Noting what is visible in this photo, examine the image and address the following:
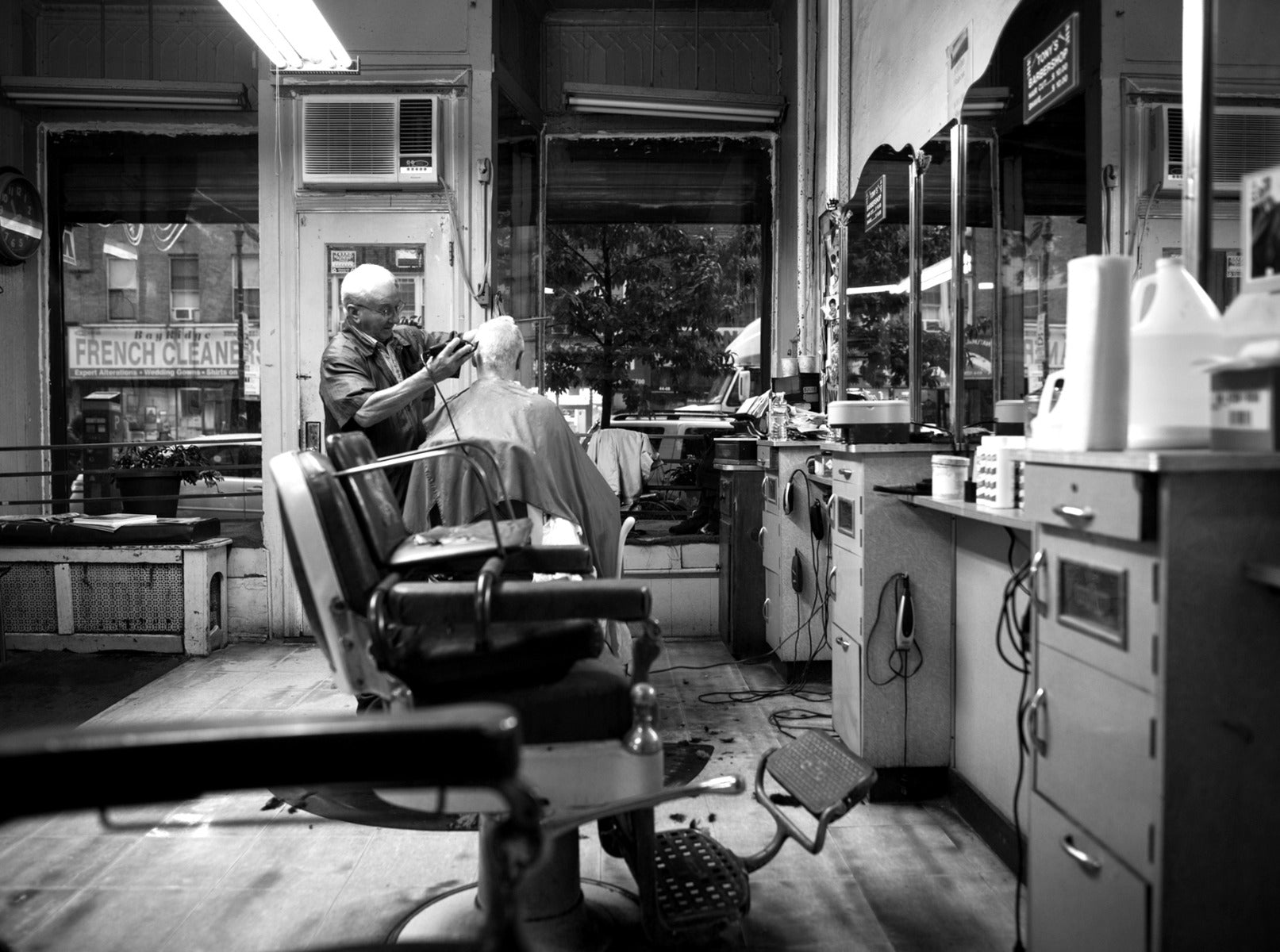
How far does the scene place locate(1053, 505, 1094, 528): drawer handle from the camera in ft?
4.39

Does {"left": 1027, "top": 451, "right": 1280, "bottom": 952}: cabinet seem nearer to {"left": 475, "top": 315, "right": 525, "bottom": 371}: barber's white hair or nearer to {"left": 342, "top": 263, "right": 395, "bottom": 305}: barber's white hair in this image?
{"left": 475, "top": 315, "right": 525, "bottom": 371}: barber's white hair

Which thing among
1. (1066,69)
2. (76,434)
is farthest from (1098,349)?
(76,434)

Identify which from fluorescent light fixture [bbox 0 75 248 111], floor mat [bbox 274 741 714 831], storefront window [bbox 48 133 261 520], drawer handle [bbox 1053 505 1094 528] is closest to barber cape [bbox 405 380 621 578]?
floor mat [bbox 274 741 714 831]

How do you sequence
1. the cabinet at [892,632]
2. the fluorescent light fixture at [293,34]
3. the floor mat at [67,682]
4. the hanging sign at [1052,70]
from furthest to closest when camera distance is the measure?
the fluorescent light fixture at [293,34] < the floor mat at [67,682] < the cabinet at [892,632] < the hanging sign at [1052,70]

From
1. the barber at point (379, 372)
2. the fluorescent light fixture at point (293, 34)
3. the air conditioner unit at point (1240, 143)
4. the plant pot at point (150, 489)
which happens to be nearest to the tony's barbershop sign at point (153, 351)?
the plant pot at point (150, 489)

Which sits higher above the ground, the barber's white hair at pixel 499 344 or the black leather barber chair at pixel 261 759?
the barber's white hair at pixel 499 344

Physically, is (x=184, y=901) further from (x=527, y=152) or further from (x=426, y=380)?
(x=527, y=152)

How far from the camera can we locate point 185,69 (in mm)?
5152

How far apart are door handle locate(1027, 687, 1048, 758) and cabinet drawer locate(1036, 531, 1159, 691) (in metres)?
0.09

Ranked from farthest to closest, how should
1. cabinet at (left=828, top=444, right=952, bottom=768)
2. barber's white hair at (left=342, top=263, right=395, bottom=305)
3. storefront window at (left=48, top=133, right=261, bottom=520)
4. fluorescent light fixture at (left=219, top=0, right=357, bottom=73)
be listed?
storefront window at (left=48, top=133, right=261, bottom=520)
fluorescent light fixture at (left=219, top=0, right=357, bottom=73)
barber's white hair at (left=342, top=263, right=395, bottom=305)
cabinet at (left=828, top=444, right=952, bottom=768)

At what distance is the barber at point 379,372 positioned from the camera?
3.14 m

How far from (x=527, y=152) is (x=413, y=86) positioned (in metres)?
0.88

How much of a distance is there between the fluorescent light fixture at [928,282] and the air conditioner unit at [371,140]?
2224 mm

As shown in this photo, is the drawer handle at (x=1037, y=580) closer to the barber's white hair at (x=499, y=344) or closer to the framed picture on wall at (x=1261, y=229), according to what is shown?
the framed picture on wall at (x=1261, y=229)
